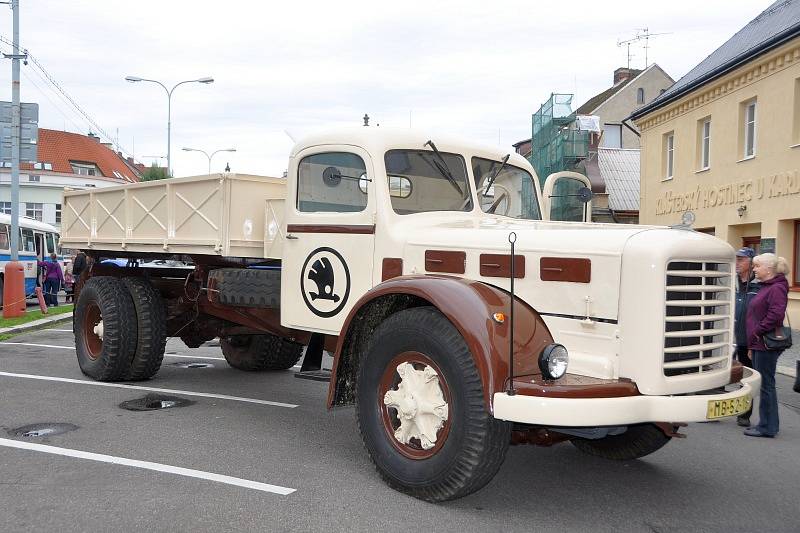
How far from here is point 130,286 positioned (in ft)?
24.7

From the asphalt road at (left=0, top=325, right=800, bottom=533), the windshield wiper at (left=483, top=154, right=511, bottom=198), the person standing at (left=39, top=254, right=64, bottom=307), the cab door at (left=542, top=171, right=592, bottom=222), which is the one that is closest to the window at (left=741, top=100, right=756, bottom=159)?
the asphalt road at (left=0, top=325, right=800, bottom=533)

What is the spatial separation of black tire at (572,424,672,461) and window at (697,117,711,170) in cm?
1488

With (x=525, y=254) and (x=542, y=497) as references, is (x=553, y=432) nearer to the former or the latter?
(x=542, y=497)

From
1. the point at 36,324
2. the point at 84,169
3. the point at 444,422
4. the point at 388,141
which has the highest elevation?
the point at 84,169

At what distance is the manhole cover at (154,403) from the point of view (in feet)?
21.2

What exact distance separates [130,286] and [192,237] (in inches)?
50.8

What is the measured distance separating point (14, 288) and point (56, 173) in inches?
1642

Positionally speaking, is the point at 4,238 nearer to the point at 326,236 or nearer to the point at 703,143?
the point at 326,236

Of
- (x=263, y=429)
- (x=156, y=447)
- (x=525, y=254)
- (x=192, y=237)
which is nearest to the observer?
(x=525, y=254)

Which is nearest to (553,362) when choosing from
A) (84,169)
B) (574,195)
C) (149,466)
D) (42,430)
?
(574,195)

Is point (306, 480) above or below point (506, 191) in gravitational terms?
below

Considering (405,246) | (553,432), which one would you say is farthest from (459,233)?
(553,432)

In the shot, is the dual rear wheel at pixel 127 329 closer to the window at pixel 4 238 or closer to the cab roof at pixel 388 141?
the cab roof at pixel 388 141

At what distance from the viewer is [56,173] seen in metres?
52.8
